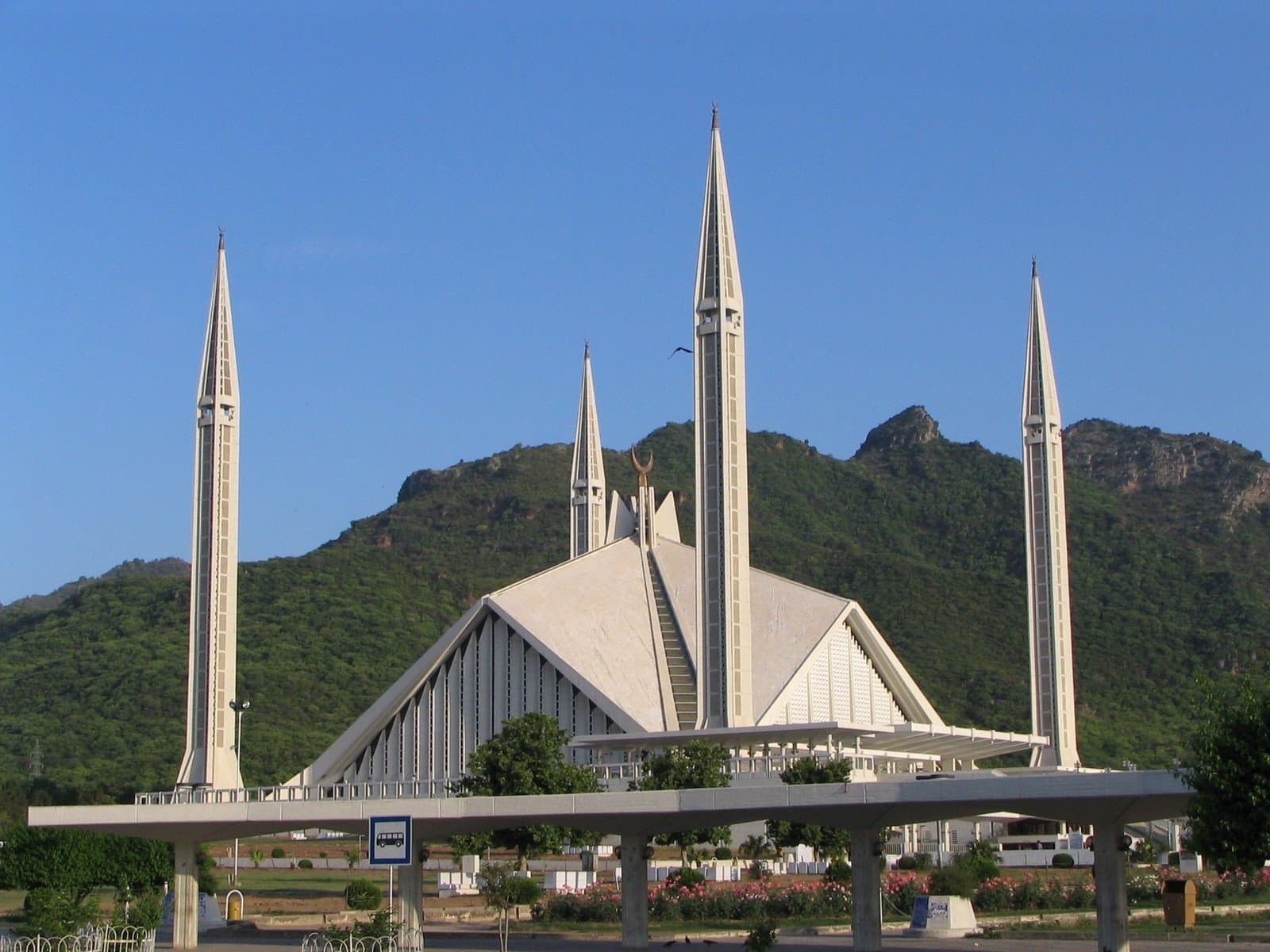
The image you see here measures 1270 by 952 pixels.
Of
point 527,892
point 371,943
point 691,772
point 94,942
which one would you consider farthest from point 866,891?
point 527,892

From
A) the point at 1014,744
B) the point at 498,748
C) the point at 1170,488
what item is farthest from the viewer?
the point at 1170,488

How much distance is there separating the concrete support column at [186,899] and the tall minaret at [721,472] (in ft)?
43.1

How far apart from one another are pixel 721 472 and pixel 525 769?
773cm

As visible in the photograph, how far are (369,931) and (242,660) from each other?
5192cm

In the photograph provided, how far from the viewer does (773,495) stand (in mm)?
106500

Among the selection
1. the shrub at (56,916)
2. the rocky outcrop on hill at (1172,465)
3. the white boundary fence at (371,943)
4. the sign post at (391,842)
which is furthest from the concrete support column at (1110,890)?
the rocky outcrop on hill at (1172,465)

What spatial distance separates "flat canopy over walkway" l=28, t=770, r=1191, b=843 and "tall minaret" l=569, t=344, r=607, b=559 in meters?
31.7

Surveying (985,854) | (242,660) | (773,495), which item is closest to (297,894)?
(985,854)

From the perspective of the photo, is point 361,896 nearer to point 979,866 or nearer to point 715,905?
point 715,905

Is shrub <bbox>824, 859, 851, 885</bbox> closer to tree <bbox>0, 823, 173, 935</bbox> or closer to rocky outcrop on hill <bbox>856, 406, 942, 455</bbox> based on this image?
tree <bbox>0, 823, 173, 935</bbox>

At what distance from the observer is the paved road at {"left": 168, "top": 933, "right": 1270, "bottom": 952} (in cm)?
2380

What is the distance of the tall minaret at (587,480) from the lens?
5844 cm

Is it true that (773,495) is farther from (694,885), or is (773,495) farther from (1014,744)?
(694,885)

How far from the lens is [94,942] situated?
937 inches
